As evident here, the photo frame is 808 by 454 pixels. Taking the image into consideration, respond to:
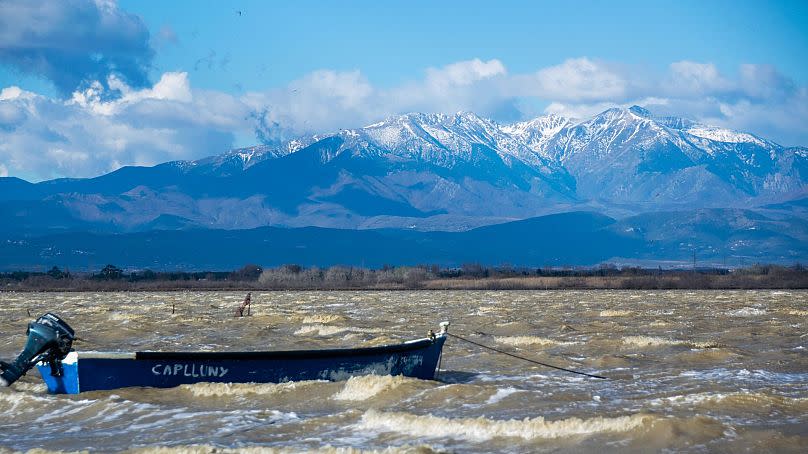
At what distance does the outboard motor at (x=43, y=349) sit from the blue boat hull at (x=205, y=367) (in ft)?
0.99

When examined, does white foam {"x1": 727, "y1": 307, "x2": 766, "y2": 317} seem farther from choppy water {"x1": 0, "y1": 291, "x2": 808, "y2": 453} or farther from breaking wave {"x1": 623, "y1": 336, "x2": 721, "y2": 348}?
breaking wave {"x1": 623, "y1": 336, "x2": 721, "y2": 348}

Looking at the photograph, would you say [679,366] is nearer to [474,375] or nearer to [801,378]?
[801,378]

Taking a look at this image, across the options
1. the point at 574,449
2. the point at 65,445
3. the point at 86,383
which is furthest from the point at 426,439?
the point at 86,383

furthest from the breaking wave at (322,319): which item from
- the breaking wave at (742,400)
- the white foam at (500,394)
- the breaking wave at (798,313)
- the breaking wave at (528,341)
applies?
the breaking wave at (742,400)

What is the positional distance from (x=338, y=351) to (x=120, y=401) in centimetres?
636

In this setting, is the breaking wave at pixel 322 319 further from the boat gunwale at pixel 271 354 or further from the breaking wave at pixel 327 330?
the boat gunwale at pixel 271 354

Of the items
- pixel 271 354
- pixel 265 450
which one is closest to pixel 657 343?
pixel 271 354

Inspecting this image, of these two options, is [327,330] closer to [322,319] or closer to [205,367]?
[322,319]

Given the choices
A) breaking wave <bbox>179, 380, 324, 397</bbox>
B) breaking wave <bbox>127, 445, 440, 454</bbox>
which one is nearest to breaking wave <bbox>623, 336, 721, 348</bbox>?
breaking wave <bbox>179, 380, 324, 397</bbox>

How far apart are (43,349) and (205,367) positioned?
15.1 ft

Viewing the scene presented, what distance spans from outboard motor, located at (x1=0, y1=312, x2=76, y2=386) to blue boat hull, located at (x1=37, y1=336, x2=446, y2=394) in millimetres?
301

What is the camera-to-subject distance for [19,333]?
48.4 m

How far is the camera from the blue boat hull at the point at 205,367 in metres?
26.2

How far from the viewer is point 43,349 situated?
1035 inches
